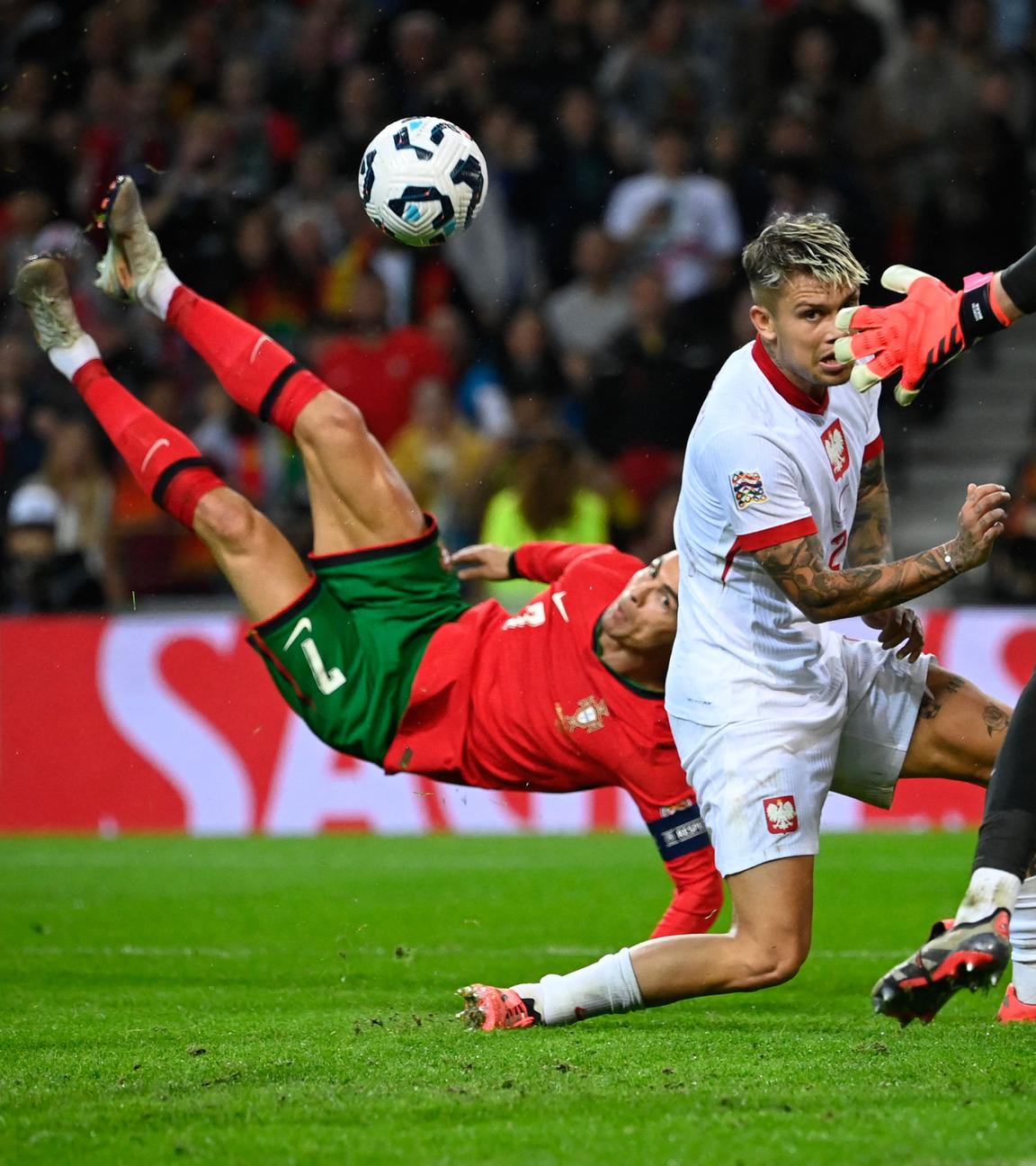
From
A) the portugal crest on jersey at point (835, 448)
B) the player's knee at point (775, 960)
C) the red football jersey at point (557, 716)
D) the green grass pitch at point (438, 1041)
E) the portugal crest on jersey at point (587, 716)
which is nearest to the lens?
the green grass pitch at point (438, 1041)

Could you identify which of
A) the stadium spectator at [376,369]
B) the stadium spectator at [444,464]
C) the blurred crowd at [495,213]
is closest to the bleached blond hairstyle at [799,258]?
the blurred crowd at [495,213]

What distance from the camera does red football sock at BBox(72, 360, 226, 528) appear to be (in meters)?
6.12

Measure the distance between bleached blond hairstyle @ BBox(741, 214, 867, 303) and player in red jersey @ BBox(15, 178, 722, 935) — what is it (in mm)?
944

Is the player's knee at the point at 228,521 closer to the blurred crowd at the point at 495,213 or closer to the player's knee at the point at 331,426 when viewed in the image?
the player's knee at the point at 331,426

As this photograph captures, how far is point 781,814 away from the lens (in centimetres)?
462

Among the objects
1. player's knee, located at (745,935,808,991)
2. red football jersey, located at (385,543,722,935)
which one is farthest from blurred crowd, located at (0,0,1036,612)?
player's knee, located at (745,935,808,991)

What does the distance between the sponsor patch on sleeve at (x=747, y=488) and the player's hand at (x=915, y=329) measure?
0.34 metres

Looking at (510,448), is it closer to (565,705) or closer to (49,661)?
(49,661)

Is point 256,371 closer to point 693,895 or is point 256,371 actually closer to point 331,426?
point 331,426

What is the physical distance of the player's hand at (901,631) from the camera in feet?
16.3

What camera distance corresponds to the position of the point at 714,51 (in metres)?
12.8

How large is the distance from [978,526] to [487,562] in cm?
221

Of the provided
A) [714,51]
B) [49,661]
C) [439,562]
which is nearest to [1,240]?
[49,661]

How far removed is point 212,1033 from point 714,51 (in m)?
9.53
